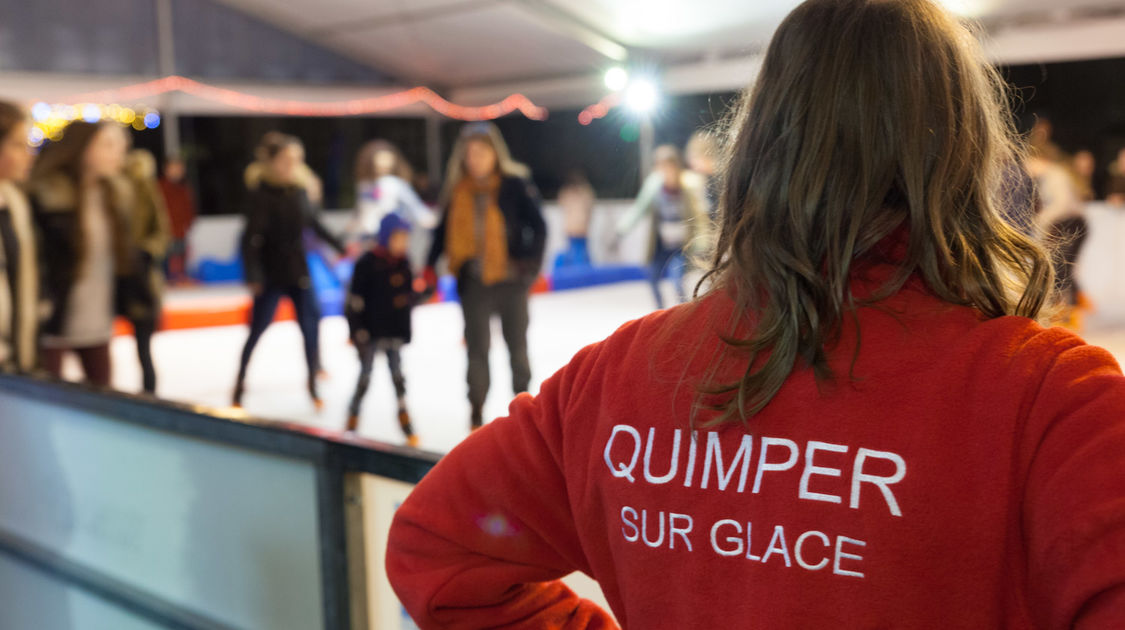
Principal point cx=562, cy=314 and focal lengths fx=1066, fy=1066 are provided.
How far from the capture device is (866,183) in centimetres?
63

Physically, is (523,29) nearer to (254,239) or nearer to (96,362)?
(254,239)

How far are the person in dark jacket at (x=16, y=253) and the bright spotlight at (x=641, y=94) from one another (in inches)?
127

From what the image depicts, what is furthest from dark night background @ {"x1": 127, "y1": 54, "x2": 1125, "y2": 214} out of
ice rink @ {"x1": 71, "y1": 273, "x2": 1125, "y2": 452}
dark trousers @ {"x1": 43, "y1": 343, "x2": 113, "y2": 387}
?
dark trousers @ {"x1": 43, "y1": 343, "x2": 113, "y2": 387}

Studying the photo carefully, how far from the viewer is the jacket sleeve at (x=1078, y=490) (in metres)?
0.54

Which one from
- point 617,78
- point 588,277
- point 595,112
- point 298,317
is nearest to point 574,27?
point 617,78

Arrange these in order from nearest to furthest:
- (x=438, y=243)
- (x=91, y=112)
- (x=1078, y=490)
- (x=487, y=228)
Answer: (x=1078, y=490) → (x=487, y=228) → (x=438, y=243) → (x=91, y=112)

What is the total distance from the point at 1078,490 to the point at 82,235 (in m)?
3.72

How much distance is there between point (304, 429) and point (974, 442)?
1.16 meters

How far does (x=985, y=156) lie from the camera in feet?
2.15

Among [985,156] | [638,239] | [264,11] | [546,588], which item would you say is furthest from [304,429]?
[264,11]

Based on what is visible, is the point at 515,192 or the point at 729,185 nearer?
Answer: the point at 729,185

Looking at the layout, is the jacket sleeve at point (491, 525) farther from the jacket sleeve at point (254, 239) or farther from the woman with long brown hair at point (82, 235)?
the jacket sleeve at point (254, 239)

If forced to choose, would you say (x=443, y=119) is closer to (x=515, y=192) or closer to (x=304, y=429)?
(x=515, y=192)

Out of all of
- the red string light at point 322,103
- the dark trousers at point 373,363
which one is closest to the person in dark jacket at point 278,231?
the dark trousers at point 373,363
